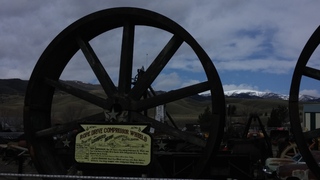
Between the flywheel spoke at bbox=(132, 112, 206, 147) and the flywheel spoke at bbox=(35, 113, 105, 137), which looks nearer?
the flywheel spoke at bbox=(132, 112, 206, 147)

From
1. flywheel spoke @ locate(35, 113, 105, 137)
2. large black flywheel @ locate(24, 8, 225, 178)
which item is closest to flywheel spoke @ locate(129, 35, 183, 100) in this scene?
large black flywheel @ locate(24, 8, 225, 178)

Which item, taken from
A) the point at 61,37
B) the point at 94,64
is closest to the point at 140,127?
the point at 94,64

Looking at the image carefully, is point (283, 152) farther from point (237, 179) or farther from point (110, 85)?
point (110, 85)

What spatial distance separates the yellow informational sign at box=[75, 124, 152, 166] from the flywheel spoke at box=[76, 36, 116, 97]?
4.27 ft

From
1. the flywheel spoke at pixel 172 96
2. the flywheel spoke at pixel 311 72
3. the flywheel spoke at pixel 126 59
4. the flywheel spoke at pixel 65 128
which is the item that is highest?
the flywheel spoke at pixel 126 59

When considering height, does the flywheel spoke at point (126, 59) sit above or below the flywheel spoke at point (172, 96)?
above

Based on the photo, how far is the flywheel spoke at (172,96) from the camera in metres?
9.16

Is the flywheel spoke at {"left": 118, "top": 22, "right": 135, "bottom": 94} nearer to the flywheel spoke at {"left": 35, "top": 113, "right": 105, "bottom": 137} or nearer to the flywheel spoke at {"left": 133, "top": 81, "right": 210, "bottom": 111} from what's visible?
the flywheel spoke at {"left": 133, "top": 81, "right": 210, "bottom": 111}

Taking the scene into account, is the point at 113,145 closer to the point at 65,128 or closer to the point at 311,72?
the point at 65,128

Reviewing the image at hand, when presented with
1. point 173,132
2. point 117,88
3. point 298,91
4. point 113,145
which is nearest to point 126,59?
point 117,88

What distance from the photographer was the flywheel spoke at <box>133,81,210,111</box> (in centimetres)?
916

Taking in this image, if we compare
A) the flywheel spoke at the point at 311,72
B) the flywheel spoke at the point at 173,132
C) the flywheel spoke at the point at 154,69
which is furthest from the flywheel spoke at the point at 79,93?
the flywheel spoke at the point at 311,72

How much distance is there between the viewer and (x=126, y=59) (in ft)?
32.7

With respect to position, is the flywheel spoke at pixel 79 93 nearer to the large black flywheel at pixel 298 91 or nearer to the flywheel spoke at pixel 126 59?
the flywheel spoke at pixel 126 59
